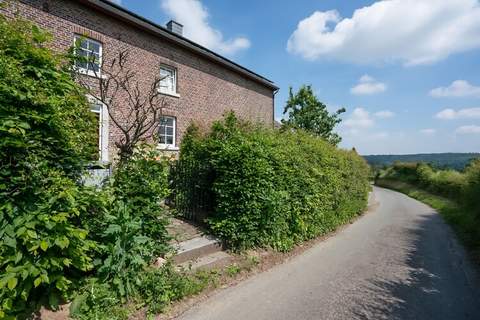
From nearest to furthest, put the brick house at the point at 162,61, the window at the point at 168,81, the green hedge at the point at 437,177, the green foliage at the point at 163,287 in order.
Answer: the green foliage at the point at 163,287, the brick house at the point at 162,61, the window at the point at 168,81, the green hedge at the point at 437,177

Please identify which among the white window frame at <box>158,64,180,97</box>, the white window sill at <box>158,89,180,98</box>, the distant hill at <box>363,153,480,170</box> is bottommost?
the distant hill at <box>363,153,480,170</box>

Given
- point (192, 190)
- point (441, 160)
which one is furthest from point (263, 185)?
point (441, 160)

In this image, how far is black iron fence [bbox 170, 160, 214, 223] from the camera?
690 cm

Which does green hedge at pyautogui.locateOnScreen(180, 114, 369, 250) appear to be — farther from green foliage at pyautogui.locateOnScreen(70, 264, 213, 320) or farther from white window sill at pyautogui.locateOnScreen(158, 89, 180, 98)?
white window sill at pyautogui.locateOnScreen(158, 89, 180, 98)

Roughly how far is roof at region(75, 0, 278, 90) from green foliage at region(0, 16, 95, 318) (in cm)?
803

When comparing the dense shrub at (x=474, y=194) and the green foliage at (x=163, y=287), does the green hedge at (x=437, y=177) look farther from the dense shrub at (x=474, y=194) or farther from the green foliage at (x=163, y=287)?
the green foliage at (x=163, y=287)

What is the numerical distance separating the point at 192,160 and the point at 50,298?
4.44m

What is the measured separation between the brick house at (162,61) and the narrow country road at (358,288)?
4.39 metres

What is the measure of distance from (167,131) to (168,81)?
238 centimetres

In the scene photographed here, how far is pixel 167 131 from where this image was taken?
42.3ft

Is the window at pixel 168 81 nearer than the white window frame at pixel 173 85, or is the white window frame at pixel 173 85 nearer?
the white window frame at pixel 173 85

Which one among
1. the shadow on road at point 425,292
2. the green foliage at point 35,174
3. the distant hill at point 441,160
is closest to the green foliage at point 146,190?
the green foliage at point 35,174

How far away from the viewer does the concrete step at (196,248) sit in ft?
16.6

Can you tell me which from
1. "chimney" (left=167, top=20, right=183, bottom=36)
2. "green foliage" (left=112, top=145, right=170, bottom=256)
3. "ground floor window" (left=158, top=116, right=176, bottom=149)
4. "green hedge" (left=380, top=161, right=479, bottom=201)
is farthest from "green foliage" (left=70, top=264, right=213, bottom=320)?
"chimney" (left=167, top=20, right=183, bottom=36)
